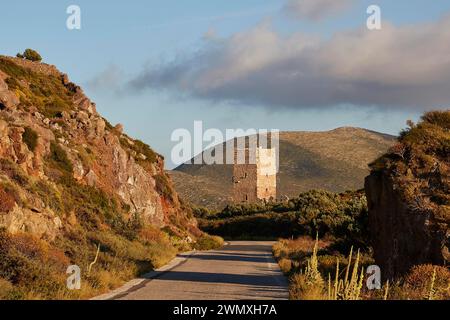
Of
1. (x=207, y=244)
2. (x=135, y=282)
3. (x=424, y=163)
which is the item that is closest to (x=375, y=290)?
(x=424, y=163)

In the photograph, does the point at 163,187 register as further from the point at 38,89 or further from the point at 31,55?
the point at 31,55

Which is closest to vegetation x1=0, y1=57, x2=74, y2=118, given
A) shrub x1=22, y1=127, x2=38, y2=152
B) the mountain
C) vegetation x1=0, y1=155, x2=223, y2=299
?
shrub x1=22, y1=127, x2=38, y2=152

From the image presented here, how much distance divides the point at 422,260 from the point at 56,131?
2652cm

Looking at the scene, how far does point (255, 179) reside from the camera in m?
106

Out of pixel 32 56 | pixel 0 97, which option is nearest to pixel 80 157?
pixel 0 97

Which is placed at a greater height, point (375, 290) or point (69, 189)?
point (69, 189)

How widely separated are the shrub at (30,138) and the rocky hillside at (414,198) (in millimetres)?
17391

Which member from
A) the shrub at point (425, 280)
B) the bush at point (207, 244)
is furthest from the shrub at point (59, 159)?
the shrub at point (425, 280)

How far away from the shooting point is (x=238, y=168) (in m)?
108

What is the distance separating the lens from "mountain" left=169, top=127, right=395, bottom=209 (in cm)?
12225

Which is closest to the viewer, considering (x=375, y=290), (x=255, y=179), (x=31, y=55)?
(x=375, y=290)

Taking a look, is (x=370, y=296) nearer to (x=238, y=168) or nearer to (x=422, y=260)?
(x=422, y=260)

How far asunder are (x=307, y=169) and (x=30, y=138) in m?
104

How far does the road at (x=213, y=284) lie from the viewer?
1565cm
